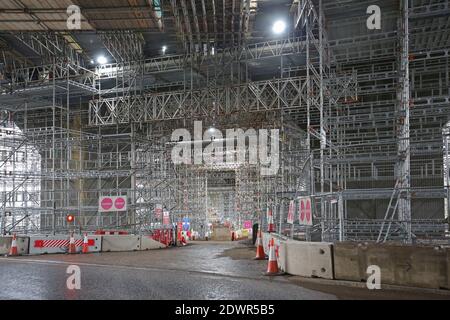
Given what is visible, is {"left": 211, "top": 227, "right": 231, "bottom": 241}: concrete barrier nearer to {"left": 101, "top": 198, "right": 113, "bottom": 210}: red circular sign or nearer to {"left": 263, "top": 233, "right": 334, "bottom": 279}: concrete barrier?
{"left": 101, "top": 198, "right": 113, "bottom": 210}: red circular sign

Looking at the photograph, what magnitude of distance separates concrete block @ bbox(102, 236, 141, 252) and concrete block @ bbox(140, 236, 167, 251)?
0.51 metres

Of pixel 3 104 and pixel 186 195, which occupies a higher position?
pixel 3 104

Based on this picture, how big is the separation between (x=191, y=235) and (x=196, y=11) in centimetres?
1823

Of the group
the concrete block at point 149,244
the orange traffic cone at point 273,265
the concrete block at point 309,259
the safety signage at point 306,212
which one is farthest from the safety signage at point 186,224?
the concrete block at point 309,259

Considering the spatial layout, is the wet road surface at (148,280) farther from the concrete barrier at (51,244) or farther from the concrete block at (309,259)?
Result: the concrete barrier at (51,244)

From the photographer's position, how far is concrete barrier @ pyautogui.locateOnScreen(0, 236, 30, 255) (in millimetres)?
19656

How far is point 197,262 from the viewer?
1641 cm

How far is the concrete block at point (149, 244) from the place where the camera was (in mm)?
22750

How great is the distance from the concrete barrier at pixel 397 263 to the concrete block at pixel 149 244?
44.6ft

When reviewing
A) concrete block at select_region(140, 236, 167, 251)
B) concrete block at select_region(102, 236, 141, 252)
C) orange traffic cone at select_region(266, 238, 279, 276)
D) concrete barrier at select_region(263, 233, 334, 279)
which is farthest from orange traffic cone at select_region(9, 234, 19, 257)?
concrete barrier at select_region(263, 233, 334, 279)

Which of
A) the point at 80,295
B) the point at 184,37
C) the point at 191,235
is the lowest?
the point at 191,235

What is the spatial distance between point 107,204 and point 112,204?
0.80 feet
